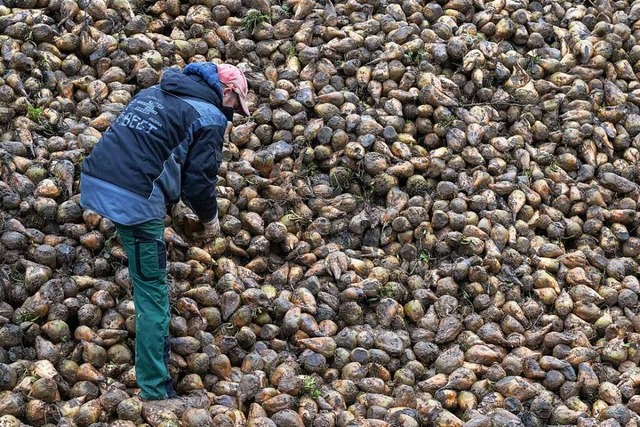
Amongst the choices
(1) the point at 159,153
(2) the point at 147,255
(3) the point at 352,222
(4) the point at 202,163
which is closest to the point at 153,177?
(1) the point at 159,153

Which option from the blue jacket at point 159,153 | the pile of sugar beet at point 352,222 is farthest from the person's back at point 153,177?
the pile of sugar beet at point 352,222

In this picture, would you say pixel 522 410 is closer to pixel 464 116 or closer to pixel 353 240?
pixel 353 240

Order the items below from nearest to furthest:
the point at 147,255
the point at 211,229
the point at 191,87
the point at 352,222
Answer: the point at 147,255 < the point at 191,87 < the point at 211,229 < the point at 352,222

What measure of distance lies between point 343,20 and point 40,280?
284 cm

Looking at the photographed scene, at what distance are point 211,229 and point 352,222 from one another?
94 cm

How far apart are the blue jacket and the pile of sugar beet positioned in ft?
2.03

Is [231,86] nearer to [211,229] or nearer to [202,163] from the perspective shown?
[202,163]

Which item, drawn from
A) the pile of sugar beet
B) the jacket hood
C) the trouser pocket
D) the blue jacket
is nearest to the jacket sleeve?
the blue jacket

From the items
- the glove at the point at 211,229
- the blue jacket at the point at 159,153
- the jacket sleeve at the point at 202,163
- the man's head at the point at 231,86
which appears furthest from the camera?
the glove at the point at 211,229

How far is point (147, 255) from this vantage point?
12.0 feet

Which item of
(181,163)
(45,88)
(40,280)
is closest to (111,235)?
(40,280)

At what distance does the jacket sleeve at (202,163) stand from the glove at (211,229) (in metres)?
0.34

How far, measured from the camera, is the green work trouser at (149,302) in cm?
366

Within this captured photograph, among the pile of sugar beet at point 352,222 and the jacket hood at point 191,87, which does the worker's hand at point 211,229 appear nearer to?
the pile of sugar beet at point 352,222
